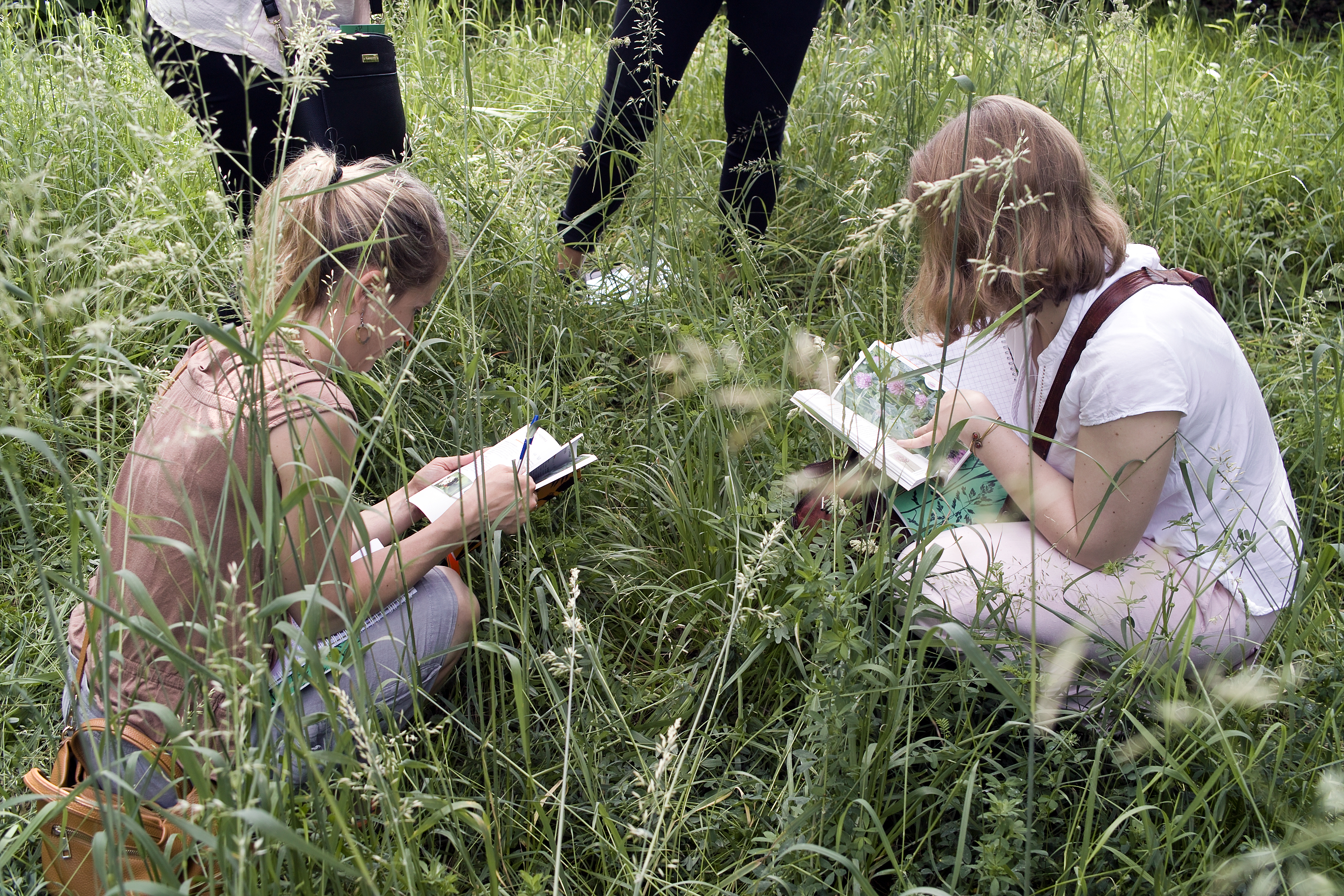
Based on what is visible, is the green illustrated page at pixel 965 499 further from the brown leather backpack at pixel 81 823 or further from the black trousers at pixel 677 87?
the brown leather backpack at pixel 81 823

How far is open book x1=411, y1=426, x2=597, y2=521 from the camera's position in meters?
1.82

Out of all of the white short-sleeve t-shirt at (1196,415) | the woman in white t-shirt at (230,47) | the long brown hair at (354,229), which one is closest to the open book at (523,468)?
the long brown hair at (354,229)

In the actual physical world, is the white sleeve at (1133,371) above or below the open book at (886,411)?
above

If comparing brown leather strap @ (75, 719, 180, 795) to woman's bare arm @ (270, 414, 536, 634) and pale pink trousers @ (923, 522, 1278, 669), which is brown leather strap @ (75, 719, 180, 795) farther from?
pale pink trousers @ (923, 522, 1278, 669)

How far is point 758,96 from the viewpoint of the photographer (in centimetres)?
273

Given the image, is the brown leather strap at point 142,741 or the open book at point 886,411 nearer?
the brown leather strap at point 142,741

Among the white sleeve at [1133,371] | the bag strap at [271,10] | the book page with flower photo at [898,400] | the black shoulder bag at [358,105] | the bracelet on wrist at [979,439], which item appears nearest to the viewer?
the white sleeve at [1133,371]

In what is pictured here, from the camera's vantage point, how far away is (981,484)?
1988 mm

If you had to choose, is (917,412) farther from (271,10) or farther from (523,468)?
(271,10)

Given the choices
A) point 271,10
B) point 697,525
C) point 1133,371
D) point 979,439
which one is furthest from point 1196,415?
point 271,10

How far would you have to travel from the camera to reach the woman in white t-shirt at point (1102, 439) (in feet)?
5.24

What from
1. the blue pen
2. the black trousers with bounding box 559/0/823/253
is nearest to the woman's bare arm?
the blue pen

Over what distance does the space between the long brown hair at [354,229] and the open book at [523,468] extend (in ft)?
1.24

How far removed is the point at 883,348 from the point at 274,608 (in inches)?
46.2
